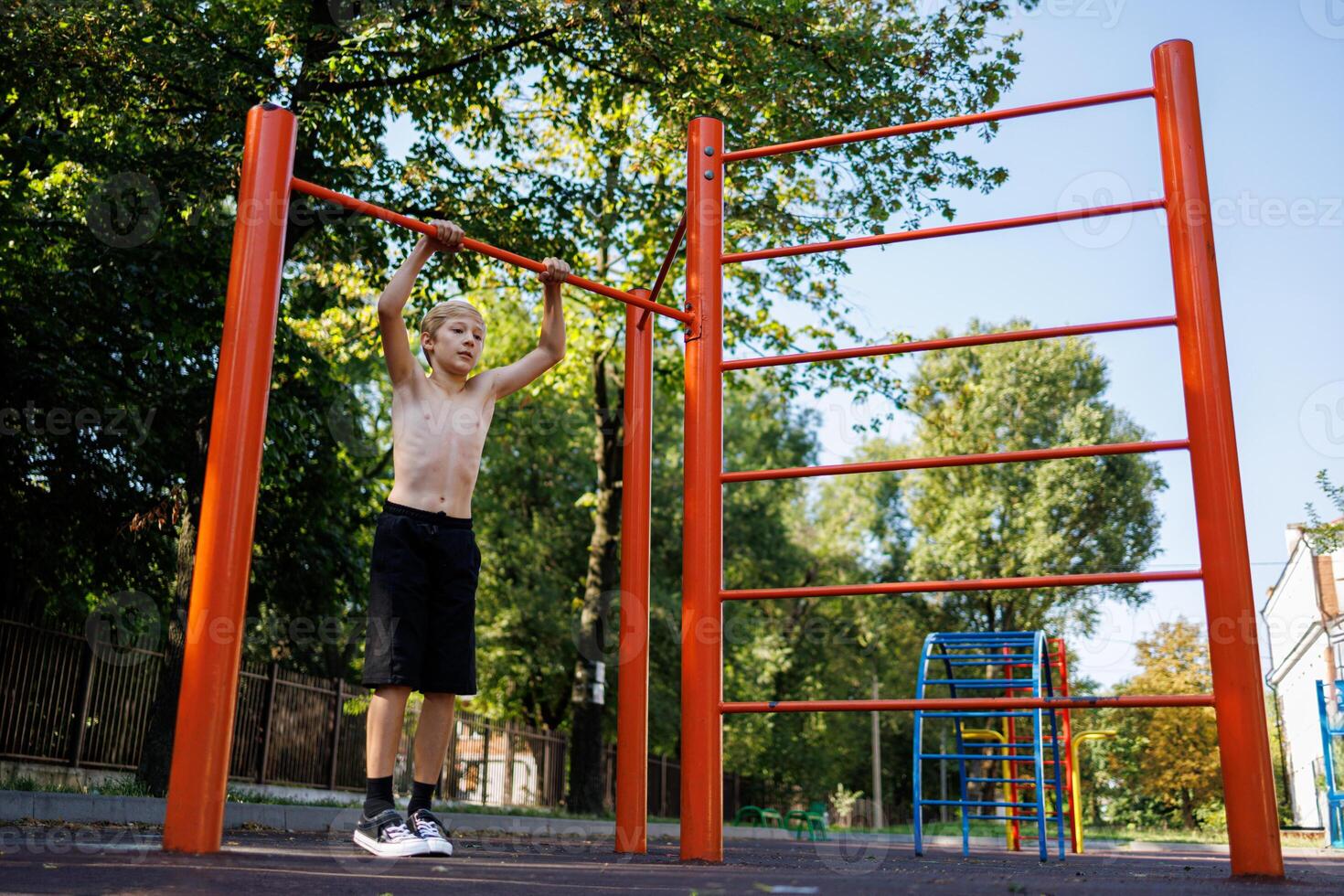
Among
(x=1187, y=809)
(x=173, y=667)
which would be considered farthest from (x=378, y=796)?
(x=1187, y=809)

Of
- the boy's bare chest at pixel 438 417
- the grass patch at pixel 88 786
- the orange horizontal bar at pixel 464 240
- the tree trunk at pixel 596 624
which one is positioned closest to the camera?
the orange horizontal bar at pixel 464 240

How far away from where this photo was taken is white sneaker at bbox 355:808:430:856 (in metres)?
2.69

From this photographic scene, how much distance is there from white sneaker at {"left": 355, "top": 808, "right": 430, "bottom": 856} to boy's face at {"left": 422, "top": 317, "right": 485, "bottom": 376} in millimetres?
1185

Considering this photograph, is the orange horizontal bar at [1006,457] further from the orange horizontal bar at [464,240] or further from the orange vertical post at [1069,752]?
the orange vertical post at [1069,752]

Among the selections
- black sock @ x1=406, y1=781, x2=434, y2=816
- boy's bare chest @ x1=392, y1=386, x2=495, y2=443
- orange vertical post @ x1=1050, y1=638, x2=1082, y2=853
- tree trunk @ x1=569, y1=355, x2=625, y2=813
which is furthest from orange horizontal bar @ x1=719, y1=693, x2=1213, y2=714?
tree trunk @ x1=569, y1=355, x2=625, y2=813

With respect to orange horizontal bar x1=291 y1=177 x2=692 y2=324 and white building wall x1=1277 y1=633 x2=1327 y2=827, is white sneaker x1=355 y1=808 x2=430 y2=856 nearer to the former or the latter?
orange horizontal bar x1=291 y1=177 x2=692 y2=324

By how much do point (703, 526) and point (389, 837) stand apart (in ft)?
3.66

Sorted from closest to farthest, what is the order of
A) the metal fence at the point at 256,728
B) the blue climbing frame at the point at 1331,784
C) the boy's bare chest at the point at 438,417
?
the boy's bare chest at the point at 438,417 < the metal fence at the point at 256,728 < the blue climbing frame at the point at 1331,784

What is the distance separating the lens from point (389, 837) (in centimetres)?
274

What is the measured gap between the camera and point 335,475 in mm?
11250

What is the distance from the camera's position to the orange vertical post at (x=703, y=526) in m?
3.05

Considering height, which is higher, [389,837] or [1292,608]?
[1292,608]

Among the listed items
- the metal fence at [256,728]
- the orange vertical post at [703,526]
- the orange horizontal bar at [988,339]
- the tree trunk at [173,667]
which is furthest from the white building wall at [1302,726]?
the orange vertical post at [703,526]

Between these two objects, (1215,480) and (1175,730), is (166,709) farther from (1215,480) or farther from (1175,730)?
(1175,730)
